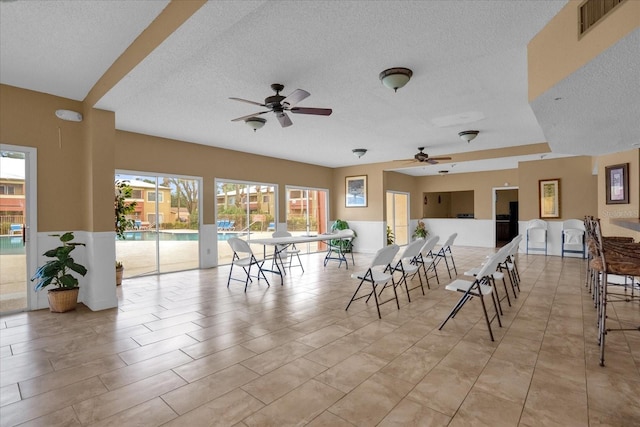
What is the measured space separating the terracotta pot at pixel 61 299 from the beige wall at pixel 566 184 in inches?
385

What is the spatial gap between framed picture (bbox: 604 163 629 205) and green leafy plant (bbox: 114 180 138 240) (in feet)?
28.0

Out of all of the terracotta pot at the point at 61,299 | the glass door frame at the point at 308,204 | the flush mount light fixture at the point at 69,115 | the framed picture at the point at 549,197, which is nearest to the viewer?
the terracotta pot at the point at 61,299

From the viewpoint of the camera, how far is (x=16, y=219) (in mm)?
4016

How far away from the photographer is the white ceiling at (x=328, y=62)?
7.69ft

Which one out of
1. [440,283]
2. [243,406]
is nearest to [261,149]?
[440,283]

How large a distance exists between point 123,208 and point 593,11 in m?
6.33

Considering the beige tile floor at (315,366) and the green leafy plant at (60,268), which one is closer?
the beige tile floor at (315,366)

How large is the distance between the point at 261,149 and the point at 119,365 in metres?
5.50

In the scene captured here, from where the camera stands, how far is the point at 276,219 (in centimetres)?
842

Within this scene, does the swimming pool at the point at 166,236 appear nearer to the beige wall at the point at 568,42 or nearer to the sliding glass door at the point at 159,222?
the sliding glass door at the point at 159,222

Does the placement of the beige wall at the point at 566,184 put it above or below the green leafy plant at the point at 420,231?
above

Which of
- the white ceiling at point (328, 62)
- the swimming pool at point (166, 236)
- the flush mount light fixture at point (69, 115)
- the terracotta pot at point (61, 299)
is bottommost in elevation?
the terracotta pot at point (61, 299)

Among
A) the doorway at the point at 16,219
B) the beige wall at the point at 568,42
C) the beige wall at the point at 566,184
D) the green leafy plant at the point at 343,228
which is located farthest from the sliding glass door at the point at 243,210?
the beige wall at the point at 566,184

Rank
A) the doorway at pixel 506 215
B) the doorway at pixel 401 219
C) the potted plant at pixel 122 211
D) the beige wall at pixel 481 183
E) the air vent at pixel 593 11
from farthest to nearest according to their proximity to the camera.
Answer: the doorway at pixel 506 215 < the doorway at pixel 401 219 < the beige wall at pixel 481 183 < the potted plant at pixel 122 211 < the air vent at pixel 593 11
